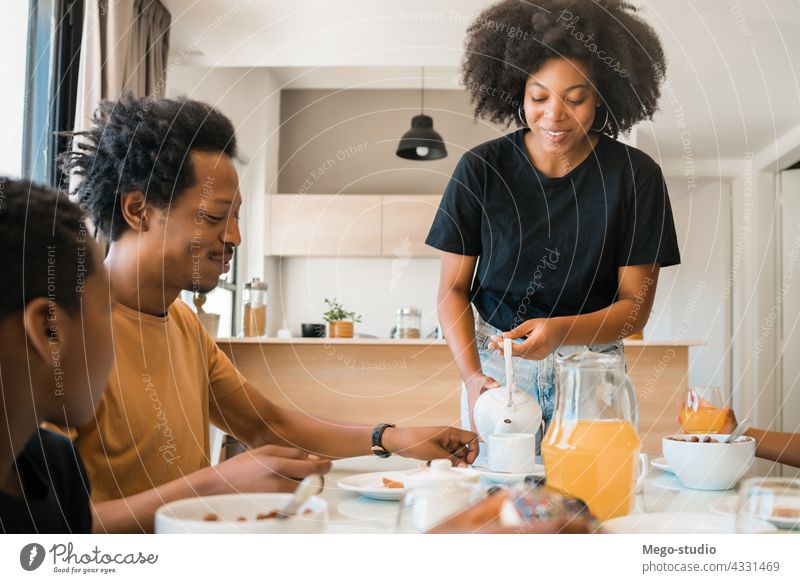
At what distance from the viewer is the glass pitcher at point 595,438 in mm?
450

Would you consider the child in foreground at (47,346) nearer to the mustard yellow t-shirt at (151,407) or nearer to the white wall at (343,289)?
the mustard yellow t-shirt at (151,407)

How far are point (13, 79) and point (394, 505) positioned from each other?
2.16 feet

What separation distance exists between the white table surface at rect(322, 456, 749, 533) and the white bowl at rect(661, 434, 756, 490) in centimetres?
1

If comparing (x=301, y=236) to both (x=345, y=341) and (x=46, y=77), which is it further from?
(x=46, y=77)

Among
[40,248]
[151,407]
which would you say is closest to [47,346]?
[40,248]

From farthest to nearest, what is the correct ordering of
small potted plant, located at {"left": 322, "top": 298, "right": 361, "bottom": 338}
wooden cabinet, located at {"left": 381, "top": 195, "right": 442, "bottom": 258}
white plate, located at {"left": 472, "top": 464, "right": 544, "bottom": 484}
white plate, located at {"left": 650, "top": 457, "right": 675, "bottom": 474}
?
1. wooden cabinet, located at {"left": 381, "top": 195, "right": 442, "bottom": 258}
2. small potted plant, located at {"left": 322, "top": 298, "right": 361, "bottom": 338}
3. white plate, located at {"left": 650, "top": 457, "right": 675, "bottom": 474}
4. white plate, located at {"left": 472, "top": 464, "right": 544, "bottom": 484}

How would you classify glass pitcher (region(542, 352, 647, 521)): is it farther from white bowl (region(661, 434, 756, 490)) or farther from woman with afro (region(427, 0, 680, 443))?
woman with afro (region(427, 0, 680, 443))

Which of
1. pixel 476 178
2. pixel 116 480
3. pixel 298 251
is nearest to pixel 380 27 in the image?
pixel 476 178

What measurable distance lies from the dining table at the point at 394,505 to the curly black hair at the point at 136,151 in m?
0.30

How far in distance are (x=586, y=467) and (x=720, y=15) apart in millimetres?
612

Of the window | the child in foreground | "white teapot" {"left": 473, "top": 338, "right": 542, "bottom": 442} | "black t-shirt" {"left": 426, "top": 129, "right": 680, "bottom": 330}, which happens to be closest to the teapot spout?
"white teapot" {"left": 473, "top": 338, "right": 542, "bottom": 442}

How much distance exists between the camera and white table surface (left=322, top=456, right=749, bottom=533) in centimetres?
52

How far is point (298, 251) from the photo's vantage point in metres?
1.10
